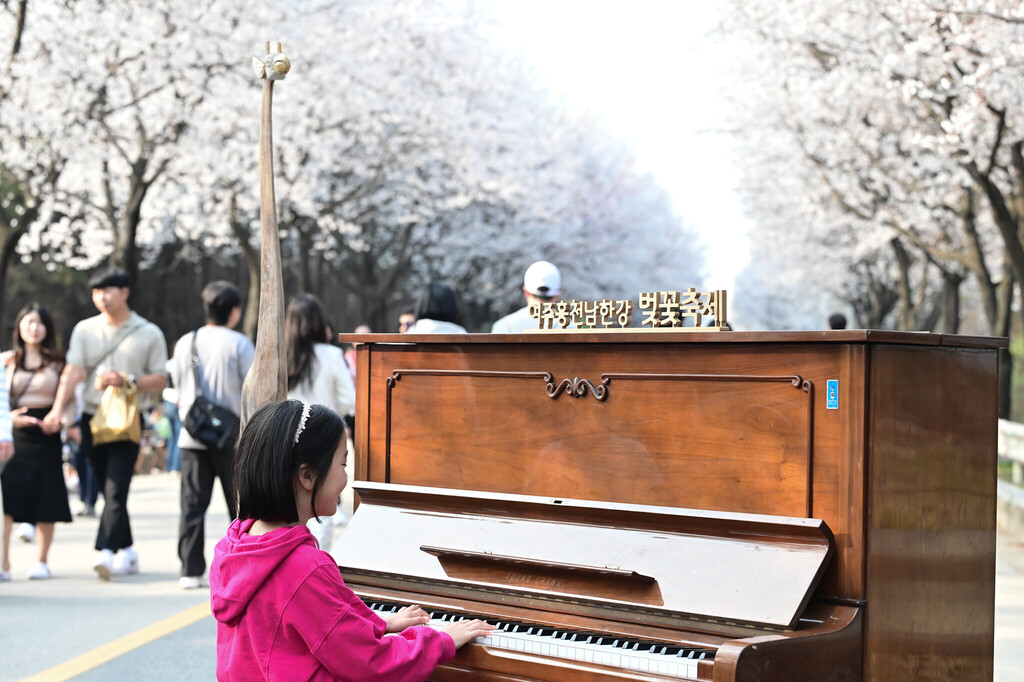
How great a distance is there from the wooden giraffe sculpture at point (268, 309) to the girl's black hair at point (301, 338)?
109 inches

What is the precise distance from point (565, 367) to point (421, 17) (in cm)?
2099

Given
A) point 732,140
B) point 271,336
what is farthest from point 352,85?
point 271,336

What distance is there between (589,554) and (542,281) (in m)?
2.92

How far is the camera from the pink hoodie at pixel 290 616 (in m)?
3.06

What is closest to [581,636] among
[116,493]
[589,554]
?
[589,554]

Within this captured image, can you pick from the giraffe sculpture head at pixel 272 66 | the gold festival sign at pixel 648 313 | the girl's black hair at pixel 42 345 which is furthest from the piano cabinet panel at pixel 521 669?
the girl's black hair at pixel 42 345

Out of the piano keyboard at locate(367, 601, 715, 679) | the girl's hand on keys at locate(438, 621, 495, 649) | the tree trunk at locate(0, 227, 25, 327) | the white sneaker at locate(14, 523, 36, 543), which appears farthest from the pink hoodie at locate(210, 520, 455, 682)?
the tree trunk at locate(0, 227, 25, 327)

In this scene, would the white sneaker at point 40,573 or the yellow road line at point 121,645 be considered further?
the white sneaker at point 40,573

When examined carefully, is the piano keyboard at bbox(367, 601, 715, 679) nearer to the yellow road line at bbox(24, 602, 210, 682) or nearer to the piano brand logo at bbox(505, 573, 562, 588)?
the piano brand logo at bbox(505, 573, 562, 588)

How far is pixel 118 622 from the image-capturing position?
23.0 ft

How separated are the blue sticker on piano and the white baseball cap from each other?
10.2 feet

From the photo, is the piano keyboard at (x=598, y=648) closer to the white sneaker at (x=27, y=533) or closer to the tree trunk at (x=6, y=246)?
the white sneaker at (x=27, y=533)

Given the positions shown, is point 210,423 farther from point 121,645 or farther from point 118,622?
point 121,645

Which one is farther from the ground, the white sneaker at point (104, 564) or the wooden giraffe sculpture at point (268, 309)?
the wooden giraffe sculpture at point (268, 309)
